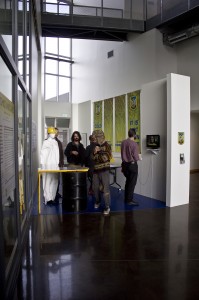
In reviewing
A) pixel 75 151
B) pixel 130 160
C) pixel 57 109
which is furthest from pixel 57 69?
pixel 130 160

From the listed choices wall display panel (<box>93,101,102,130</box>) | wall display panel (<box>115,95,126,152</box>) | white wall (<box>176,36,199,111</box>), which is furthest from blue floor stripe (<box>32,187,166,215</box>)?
white wall (<box>176,36,199,111</box>)

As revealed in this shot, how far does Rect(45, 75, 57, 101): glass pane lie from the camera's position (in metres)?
16.3

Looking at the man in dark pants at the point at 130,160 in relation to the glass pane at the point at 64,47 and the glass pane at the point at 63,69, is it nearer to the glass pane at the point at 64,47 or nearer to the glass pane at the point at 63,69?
the glass pane at the point at 63,69

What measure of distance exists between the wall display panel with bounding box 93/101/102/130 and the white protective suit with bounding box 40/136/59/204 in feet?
15.7

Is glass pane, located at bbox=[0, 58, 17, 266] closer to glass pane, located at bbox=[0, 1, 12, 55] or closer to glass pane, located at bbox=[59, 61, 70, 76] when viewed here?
glass pane, located at bbox=[0, 1, 12, 55]

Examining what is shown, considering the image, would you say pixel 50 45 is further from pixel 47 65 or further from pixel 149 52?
pixel 149 52

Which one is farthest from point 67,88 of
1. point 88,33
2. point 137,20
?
point 137,20

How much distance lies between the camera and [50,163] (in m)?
5.80

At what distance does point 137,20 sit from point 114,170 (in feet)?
18.7

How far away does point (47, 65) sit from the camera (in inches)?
652

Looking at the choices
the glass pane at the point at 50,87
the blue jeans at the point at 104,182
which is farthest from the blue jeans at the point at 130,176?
the glass pane at the point at 50,87

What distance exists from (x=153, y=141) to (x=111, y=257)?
11.3ft

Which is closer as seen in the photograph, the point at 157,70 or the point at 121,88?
the point at 157,70

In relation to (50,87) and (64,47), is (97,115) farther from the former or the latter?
(64,47)
